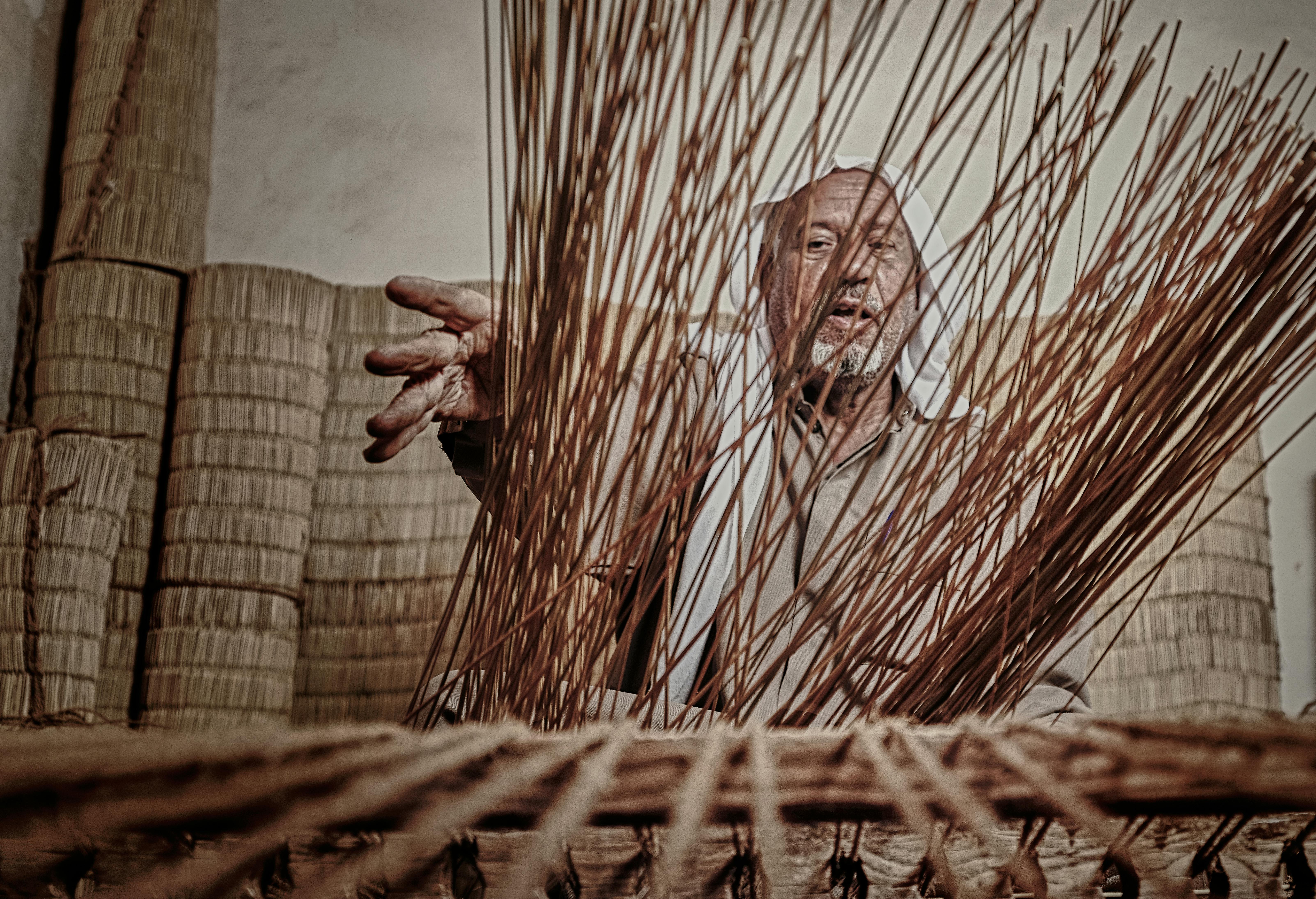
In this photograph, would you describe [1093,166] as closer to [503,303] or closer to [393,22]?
[393,22]

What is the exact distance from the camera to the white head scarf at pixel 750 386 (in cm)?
70

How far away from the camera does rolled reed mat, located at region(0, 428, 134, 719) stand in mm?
1527

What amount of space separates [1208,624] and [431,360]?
1.36 metres

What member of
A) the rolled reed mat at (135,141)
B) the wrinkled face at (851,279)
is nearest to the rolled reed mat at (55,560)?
the rolled reed mat at (135,141)

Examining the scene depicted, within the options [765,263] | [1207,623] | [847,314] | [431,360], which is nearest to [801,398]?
[765,263]

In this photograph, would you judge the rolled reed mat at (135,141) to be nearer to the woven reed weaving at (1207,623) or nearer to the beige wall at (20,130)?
the beige wall at (20,130)

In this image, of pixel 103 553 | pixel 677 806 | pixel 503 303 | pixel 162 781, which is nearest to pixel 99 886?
pixel 162 781

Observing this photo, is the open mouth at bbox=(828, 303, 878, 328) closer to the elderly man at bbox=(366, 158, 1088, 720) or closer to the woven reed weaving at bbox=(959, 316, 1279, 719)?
the elderly man at bbox=(366, 158, 1088, 720)

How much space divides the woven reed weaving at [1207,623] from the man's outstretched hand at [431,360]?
1028 millimetres

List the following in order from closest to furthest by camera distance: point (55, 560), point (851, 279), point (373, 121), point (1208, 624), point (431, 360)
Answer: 1. point (431, 360)
2. point (851, 279)
3. point (55, 560)
4. point (1208, 624)
5. point (373, 121)

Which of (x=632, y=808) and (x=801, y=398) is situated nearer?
(x=632, y=808)

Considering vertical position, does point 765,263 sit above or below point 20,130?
below

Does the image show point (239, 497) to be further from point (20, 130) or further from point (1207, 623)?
point (1207, 623)

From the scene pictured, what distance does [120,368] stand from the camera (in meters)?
1.90
